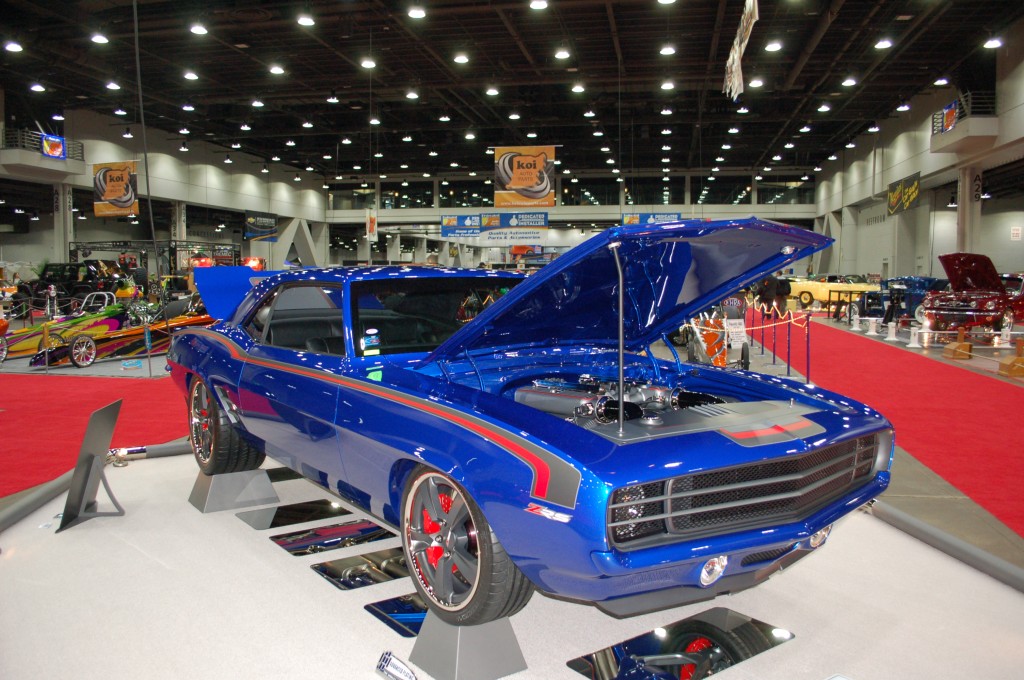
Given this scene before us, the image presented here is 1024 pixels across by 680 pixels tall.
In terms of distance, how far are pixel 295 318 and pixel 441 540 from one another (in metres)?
2.12

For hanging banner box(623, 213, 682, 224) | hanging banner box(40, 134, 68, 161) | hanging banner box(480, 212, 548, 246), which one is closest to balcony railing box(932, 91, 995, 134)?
hanging banner box(480, 212, 548, 246)

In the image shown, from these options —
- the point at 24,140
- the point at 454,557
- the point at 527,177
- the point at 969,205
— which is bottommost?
the point at 454,557

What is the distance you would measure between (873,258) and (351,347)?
3169 centimetres

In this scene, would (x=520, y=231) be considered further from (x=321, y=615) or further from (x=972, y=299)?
(x=321, y=615)

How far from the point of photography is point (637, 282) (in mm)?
3023

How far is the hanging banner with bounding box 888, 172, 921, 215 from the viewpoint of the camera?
71.1 feet

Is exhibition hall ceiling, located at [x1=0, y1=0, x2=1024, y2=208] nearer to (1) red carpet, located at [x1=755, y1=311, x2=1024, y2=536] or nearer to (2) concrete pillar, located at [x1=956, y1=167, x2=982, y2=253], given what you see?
(2) concrete pillar, located at [x1=956, y1=167, x2=982, y2=253]

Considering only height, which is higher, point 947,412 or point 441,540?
point 441,540

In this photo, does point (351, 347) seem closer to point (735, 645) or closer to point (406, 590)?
point (406, 590)

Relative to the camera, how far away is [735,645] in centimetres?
257

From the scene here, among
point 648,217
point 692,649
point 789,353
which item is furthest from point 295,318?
point 648,217

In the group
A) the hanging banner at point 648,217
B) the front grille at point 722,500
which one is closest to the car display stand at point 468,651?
the front grille at point 722,500

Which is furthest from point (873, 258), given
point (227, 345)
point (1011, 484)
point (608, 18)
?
point (227, 345)

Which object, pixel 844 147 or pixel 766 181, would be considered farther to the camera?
pixel 766 181
